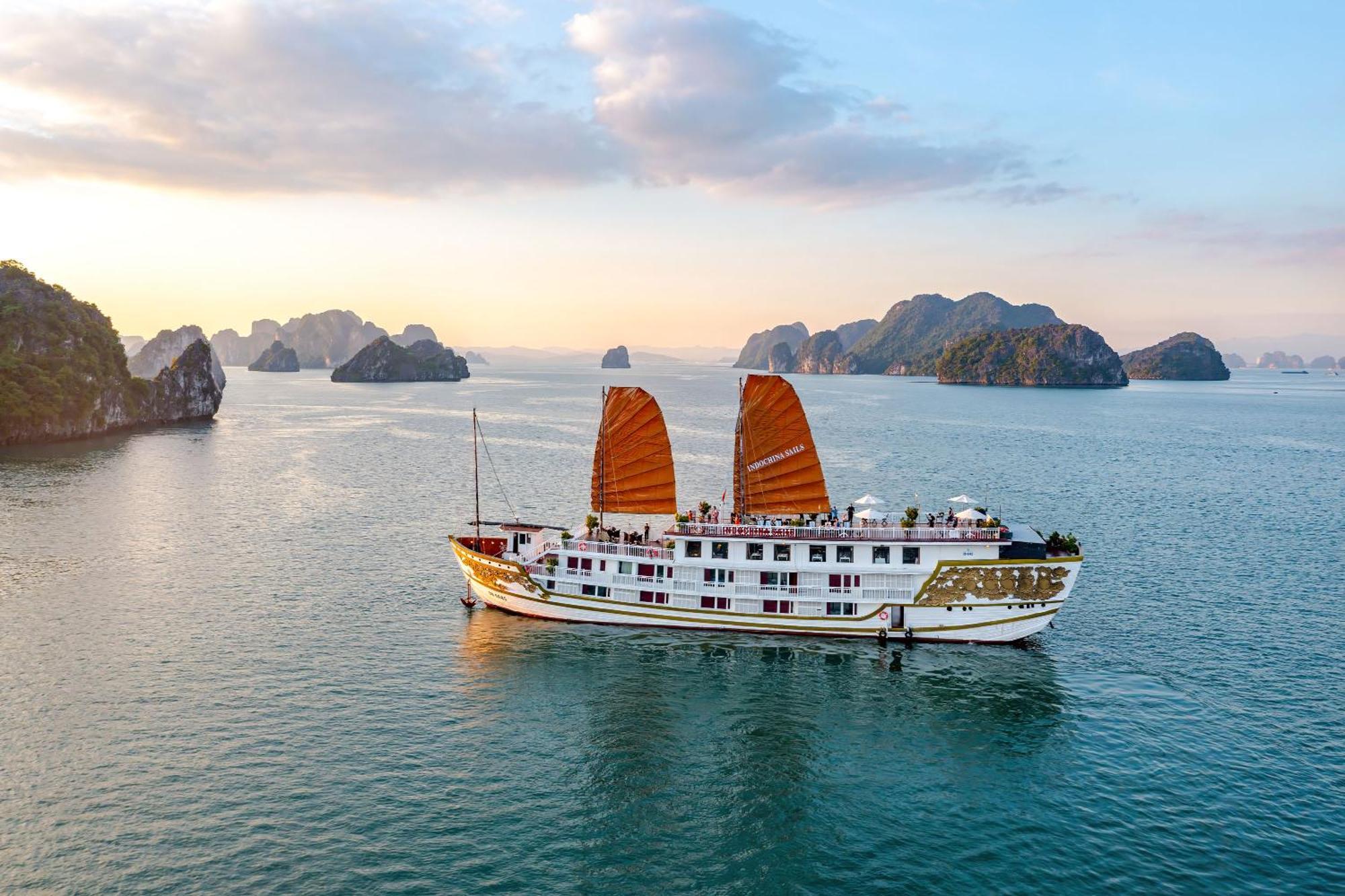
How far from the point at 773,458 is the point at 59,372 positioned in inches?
5202

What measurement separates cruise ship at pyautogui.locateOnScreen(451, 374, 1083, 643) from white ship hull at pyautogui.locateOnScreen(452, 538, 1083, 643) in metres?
0.08

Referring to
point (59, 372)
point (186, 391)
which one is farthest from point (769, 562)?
point (186, 391)

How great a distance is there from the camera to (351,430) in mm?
150625

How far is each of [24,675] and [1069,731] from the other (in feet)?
165

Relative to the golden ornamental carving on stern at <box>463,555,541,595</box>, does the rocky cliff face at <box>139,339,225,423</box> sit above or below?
above

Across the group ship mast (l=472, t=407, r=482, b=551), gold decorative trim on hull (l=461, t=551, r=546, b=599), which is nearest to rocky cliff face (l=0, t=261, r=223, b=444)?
ship mast (l=472, t=407, r=482, b=551)

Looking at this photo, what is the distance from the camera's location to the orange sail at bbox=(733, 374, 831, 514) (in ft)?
162

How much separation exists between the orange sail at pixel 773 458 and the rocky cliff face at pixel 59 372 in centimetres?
12277

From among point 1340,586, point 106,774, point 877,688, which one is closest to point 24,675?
point 106,774

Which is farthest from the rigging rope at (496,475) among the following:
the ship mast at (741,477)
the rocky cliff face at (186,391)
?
the rocky cliff face at (186,391)

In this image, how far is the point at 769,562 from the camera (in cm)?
4750

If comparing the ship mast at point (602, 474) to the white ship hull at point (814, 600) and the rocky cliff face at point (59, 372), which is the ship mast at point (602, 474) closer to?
the white ship hull at point (814, 600)

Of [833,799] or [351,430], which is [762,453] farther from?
[351,430]

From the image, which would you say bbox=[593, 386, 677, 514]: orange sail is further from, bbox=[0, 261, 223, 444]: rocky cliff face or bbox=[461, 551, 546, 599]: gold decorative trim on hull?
bbox=[0, 261, 223, 444]: rocky cliff face
